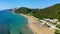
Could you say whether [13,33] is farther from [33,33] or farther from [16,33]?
[33,33]

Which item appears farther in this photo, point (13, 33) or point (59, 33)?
point (13, 33)

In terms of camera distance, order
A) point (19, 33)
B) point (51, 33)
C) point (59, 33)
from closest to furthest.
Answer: point (59, 33) → point (51, 33) → point (19, 33)

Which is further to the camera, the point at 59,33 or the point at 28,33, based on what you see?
the point at 28,33

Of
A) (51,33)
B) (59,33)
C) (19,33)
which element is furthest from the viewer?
(19,33)

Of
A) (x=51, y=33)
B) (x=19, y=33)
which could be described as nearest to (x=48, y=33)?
(x=51, y=33)

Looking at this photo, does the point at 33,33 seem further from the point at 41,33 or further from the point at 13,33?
the point at 13,33

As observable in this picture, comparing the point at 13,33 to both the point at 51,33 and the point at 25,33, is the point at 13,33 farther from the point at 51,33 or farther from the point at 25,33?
the point at 51,33

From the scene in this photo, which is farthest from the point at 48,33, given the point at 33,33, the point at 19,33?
the point at 19,33
